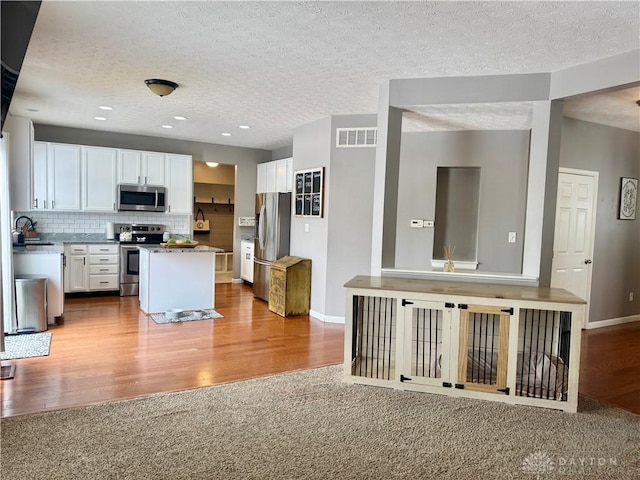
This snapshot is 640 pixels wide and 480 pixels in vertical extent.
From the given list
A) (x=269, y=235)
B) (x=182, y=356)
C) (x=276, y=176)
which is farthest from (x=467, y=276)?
(x=276, y=176)

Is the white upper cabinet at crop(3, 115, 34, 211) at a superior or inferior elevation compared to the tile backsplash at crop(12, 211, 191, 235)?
superior

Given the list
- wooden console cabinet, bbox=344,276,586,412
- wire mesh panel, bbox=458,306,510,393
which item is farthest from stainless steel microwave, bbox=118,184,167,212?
wire mesh panel, bbox=458,306,510,393

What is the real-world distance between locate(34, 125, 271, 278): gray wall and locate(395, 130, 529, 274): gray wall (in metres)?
3.62

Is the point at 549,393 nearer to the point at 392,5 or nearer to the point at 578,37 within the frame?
the point at 578,37

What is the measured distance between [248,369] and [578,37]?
3.48 m

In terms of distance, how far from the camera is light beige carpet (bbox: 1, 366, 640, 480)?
2.23 m

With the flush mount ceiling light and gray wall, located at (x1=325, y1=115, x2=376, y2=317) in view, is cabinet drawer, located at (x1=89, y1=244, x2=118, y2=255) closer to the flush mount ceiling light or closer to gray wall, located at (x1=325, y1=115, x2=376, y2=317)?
the flush mount ceiling light

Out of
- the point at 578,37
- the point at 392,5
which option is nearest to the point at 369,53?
the point at 392,5

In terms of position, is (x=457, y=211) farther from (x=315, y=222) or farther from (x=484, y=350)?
(x=484, y=350)

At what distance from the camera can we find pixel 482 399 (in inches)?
123

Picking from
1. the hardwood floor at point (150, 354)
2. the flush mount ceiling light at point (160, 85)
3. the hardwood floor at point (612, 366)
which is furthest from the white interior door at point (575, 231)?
the flush mount ceiling light at point (160, 85)

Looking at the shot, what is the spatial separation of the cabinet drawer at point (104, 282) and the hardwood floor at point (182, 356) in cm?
72

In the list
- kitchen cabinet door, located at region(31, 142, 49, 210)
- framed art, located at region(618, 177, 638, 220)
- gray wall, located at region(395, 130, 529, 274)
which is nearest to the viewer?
gray wall, located at region(395, 130, 529, 274)

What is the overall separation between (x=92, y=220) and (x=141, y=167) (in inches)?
45.5
